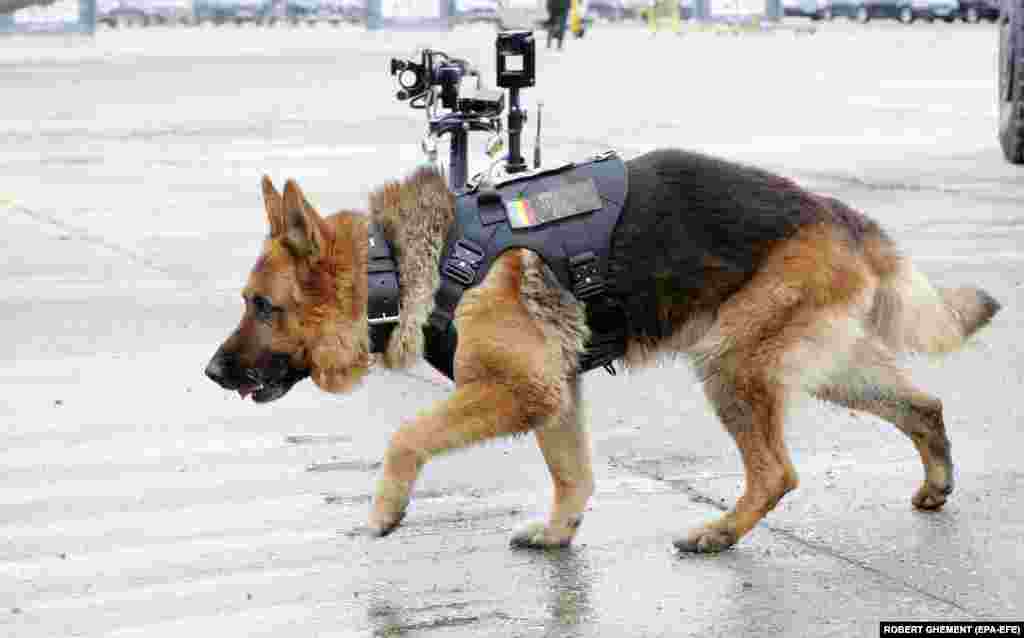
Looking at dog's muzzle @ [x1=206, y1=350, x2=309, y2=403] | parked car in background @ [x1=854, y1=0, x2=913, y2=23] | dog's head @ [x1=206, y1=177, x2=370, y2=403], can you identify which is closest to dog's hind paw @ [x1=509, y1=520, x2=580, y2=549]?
dog's head @ [x1=206, y1=177, x2=370, y2=403]

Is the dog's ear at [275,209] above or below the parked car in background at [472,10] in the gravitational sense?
above

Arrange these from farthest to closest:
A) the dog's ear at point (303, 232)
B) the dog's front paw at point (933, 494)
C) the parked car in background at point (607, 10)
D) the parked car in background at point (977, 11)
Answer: the parked car in background at point (607, 10), the parked car in background at point (977, 11), the dog's front paw at point (933, 494), the dog's ear at point (303, 232)

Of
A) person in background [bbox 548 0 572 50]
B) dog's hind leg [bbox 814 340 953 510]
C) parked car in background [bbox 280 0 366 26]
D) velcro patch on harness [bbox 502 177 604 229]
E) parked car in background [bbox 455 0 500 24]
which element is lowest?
parked car in background [bbox 280 0 366 26]

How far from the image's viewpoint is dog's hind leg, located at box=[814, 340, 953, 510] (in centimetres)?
559

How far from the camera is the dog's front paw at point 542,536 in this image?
548 centimetres

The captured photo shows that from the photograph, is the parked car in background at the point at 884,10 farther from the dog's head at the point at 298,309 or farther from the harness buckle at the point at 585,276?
the dog's head at the point at 298,309

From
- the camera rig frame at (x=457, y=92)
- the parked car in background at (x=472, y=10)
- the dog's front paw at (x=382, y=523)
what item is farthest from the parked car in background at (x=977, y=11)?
the dog's front paw at (x=382, y=523)

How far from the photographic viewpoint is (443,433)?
5.16m

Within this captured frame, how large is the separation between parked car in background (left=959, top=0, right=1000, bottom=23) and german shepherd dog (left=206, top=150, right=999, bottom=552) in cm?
5617

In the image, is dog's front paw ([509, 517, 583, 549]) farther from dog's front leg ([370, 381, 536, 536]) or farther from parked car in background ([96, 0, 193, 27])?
parked car in background ([96, 0, 193, 27])

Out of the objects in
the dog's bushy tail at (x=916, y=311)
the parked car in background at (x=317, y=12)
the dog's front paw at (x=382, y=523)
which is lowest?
the parked car in background at (x=317, y=12)

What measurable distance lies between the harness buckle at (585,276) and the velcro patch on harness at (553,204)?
0.15 metres

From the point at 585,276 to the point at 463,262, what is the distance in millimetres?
372

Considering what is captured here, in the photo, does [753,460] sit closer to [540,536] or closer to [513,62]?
[540,536]
